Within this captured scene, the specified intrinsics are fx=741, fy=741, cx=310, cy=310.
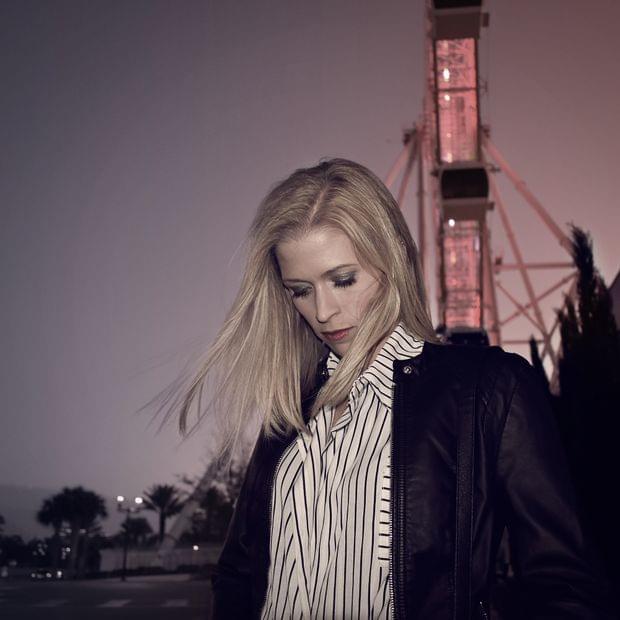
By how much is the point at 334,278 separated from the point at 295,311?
45 centimetres

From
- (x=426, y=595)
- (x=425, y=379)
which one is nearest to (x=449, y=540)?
(x=426, y=595)

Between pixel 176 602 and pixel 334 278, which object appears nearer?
pixel 334 278

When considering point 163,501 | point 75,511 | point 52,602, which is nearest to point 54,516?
point 75,511

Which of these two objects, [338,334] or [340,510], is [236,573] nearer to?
[340,510]

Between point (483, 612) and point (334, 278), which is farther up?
point (334, 278)

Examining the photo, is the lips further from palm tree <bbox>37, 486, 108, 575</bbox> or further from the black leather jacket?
palm tree <bbox>37, 486, 108, 575</bbox>

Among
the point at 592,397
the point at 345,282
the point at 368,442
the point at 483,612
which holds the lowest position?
the point at 483,612

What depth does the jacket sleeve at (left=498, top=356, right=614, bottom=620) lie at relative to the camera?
61.3 inches

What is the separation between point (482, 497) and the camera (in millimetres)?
1747

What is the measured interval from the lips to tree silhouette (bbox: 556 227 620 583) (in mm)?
6276

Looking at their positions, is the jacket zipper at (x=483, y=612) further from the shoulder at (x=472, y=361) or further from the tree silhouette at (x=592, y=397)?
the tree silhouette at (x=592, y=397)

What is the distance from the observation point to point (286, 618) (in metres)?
1.95

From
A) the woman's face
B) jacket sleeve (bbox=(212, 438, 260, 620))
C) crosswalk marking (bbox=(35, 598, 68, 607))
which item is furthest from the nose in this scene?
crosswalk marking (bbox=(35, 598, 68, 607))

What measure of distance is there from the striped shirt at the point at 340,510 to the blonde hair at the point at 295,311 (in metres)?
0.07
